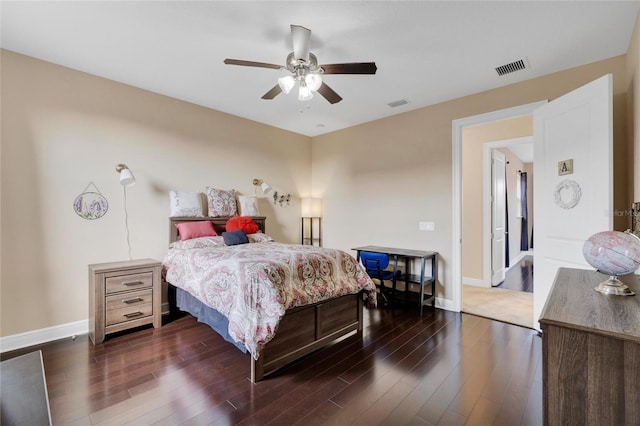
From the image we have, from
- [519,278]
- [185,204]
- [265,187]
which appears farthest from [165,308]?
[519,278]

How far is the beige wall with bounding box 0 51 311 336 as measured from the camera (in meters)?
2.76

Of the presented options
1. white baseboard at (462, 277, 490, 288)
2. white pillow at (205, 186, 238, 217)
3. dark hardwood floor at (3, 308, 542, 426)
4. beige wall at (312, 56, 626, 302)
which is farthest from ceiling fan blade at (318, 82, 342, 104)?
white baseboard at (462, 277, 490, 288)

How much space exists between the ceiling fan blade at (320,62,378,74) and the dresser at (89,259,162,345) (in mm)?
2724

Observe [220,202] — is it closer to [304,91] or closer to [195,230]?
[195,230]

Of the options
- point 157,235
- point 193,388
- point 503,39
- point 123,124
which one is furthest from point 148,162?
point 503,39

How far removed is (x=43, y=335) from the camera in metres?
2.87

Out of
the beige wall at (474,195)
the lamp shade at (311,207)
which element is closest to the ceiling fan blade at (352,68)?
the lamp shade at (311,207)

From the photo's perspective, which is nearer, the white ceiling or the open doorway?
the white ceiling

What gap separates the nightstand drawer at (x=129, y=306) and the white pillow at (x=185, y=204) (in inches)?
40.8

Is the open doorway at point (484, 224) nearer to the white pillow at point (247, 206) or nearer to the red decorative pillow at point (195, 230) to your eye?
the white pillow at point (247, 206)

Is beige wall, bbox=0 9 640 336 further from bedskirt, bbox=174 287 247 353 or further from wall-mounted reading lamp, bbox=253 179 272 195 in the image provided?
bedskirt, bbox=174 287 247 353

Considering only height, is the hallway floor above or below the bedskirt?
below

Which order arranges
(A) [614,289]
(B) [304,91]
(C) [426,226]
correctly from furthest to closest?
(C) [426,226], (B) [304,91], (A) [614,289]

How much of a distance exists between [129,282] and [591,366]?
3.58m
